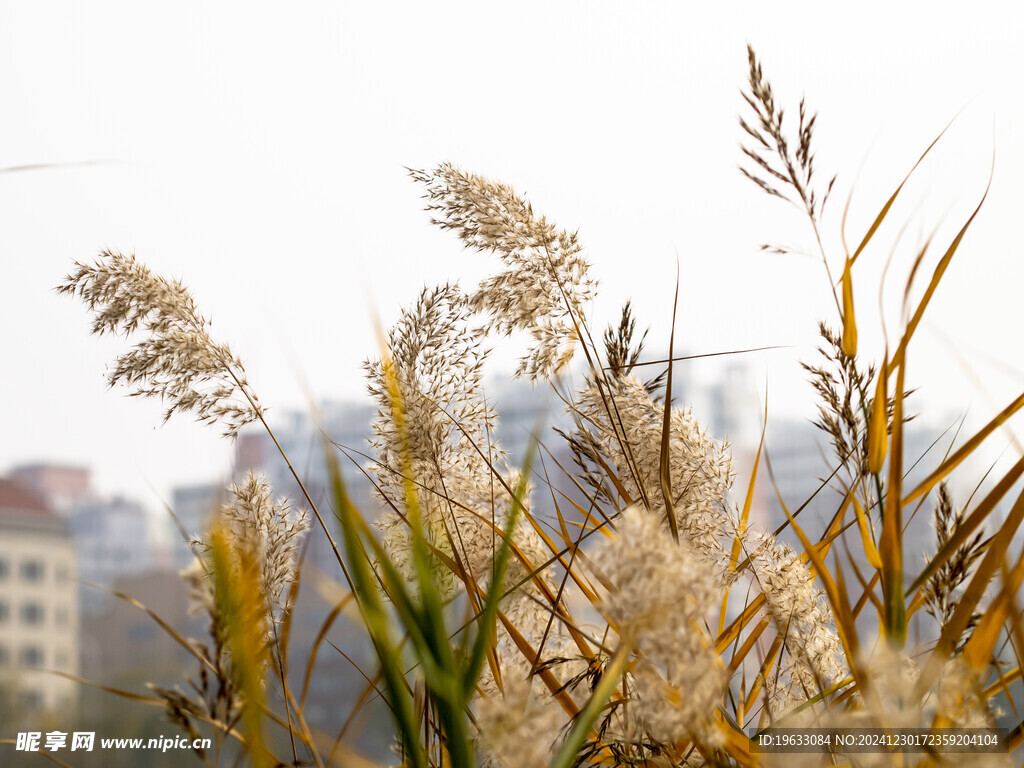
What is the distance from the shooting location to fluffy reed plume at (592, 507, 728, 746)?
0.27m

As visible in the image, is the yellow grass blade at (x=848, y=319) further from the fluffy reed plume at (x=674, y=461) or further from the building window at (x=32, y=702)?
the building window at (x=32, y=702)

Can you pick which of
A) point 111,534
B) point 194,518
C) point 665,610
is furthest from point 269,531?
point 111,534

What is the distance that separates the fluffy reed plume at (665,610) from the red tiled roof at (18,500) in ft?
31.9

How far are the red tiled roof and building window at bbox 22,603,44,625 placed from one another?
20.9 feet

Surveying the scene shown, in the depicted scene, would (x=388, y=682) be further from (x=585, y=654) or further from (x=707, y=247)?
(x=707, y=247)

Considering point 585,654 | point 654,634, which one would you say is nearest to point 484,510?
point 585,654

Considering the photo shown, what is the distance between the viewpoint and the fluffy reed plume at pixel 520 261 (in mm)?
519

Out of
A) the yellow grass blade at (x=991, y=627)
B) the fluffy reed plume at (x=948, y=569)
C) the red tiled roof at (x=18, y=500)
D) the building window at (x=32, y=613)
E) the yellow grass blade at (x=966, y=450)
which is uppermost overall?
the red tiled roof at (x=18, y=500)

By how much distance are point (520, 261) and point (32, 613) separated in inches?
754

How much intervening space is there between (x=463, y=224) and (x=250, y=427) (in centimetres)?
22

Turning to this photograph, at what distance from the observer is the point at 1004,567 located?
1.00 ft

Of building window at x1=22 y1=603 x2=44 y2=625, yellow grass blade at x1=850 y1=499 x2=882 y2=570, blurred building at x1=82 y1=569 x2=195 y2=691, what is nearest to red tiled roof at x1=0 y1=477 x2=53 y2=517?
building window at x1=22 y1=603 x2=44 y2=625

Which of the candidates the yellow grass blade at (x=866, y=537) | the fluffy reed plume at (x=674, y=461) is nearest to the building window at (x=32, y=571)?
the fluffy reed plume at (x=674, y=461)

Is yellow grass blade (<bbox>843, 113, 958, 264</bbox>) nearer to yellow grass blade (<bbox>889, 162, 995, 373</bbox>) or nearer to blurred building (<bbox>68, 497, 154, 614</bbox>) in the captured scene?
yellow grass blade (<bbox>889, 162, 995, 373</bbox>)
